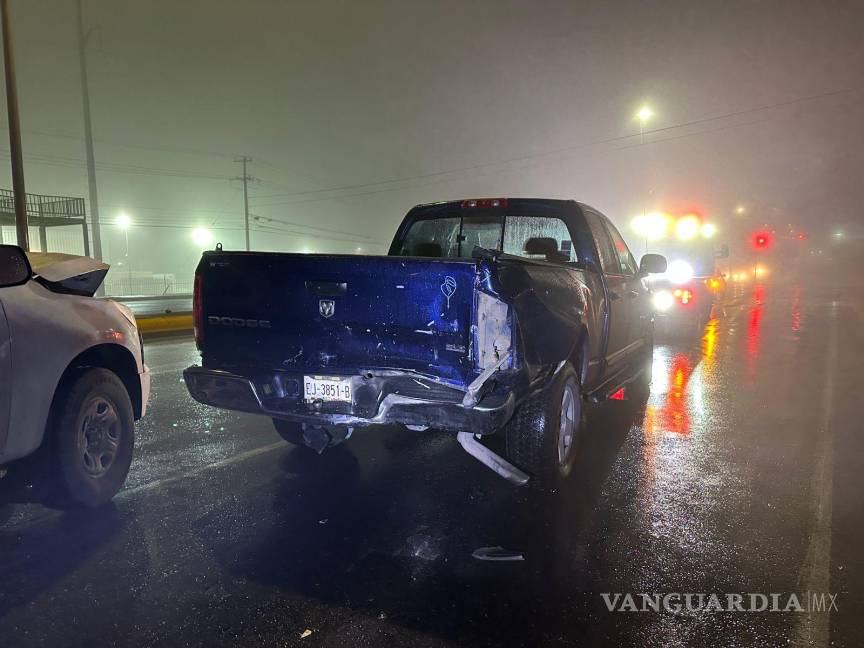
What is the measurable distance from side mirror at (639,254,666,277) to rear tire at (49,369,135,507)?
5223 mm

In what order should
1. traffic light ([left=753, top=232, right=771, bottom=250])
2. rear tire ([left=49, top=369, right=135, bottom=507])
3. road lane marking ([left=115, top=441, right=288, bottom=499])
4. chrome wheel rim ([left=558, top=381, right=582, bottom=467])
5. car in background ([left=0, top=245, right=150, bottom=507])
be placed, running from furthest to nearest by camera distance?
1. traffic light ([left=753, top=232, right=771, bottom=250])
2. chrome wheel rim ([left=558, top=381, right=582, bottom=467])
3. road lane marking ([left=115, top=441, right=288, bottom=499])
4. rear tire ([left=49, top=369, right=135, bottom=507])
5. car in background ([left=0, top=245, right=150, bottom=507])

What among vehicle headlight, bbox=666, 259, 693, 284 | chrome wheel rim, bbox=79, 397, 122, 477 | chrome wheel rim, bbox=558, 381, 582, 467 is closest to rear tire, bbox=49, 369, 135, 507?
chrome wheel rim, bbox=79, 397, 122, 477

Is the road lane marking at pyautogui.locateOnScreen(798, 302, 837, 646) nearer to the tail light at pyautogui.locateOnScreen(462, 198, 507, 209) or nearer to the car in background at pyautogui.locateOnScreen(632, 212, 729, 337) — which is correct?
the tail light at pyautogui.locateOnScreen(462, 198, 507, 209)

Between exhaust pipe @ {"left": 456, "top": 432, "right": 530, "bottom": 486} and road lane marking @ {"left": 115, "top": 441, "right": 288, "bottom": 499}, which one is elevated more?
exhaust pipe @ {"left": 456, "top": 432, "right": 530, "bottom": 486}

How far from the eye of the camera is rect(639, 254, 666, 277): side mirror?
252 inches

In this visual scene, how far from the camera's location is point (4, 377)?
120 inches

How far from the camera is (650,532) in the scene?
142 inches

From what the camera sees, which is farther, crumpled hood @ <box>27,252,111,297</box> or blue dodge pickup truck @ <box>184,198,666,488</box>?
crumpled hood @ <box>27,252,111,297</box>

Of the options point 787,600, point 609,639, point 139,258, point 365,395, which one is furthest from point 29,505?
point 139,258

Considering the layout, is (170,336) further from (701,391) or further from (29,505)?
(701,391)

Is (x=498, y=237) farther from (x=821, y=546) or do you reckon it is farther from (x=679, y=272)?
(x=679, y=272)

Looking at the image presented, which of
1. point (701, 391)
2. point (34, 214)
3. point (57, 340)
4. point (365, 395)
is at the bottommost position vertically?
point (701, 391)

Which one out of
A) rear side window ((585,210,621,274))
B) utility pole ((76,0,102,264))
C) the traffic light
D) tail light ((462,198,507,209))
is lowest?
rear side window ((585,210,621,274))

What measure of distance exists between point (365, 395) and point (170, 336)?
12.0 metres
